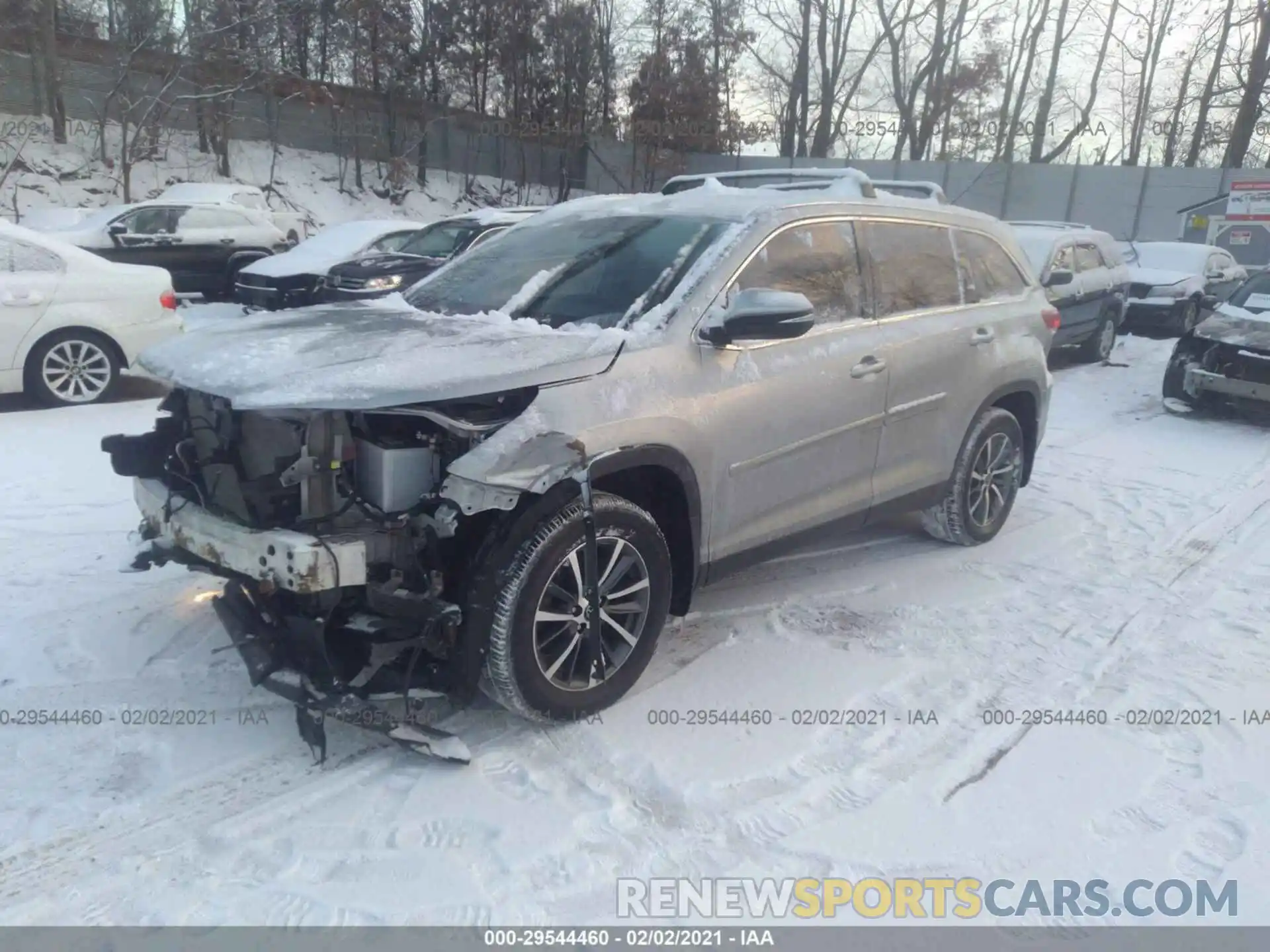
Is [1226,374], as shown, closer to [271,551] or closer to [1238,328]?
[1238,328]

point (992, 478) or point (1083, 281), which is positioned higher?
point (1083, 281)

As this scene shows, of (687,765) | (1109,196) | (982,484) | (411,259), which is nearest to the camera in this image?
(687,765)

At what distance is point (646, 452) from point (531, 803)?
1234mm

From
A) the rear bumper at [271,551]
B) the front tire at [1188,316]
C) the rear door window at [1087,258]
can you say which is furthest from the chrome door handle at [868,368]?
the front tire at [1188,316]

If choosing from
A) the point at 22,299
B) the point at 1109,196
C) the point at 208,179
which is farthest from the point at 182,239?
the point at 1109,196

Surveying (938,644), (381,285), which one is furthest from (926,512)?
(381,285)

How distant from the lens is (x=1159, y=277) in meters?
14.6

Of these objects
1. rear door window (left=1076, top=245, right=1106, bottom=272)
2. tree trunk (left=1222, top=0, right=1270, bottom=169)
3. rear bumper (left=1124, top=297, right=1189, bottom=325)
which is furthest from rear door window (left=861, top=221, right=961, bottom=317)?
tree trunk (left=1222, top=0, right=1270, bottom=169)

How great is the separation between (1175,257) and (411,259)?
12140 mm

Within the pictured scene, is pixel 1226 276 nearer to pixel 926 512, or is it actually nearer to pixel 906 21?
pixel 926 512

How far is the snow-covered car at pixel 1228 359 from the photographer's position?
8.56 m

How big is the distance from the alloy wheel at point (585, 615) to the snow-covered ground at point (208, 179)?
48.8ft

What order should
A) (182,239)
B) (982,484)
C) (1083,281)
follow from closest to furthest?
1. (982,484)
2. (1083,281)
3. (182,239)

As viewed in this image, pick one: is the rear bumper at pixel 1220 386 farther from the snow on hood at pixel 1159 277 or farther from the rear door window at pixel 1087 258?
the snow on hood at pixel 1159 277
